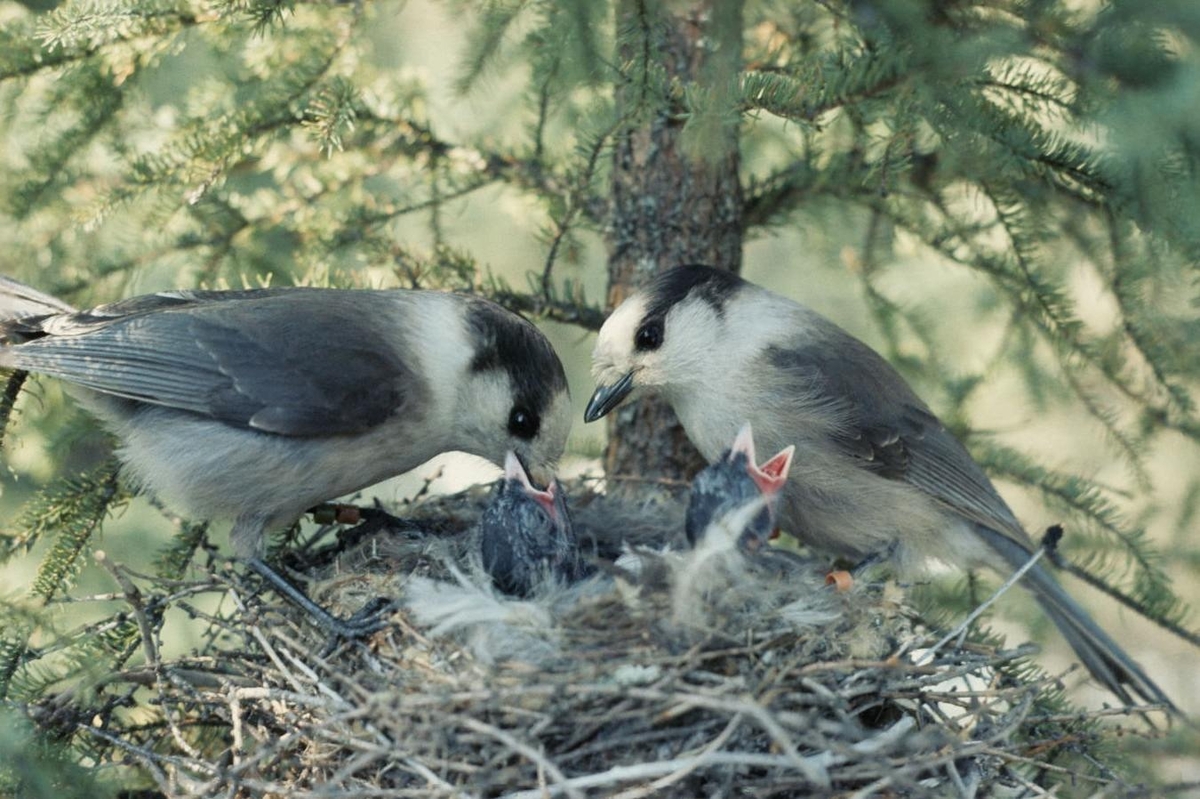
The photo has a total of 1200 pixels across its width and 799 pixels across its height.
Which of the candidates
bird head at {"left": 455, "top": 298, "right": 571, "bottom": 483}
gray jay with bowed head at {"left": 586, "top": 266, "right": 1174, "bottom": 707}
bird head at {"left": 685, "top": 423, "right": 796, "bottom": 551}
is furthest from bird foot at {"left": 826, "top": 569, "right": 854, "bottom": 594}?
bird head at {"left": 455, "top": 298, "right": 571, "bottom": 483}

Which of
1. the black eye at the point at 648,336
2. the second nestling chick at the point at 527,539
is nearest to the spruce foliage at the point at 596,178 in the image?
the black eye at the point at 648,336

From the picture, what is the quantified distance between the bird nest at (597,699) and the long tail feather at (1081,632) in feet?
1.79

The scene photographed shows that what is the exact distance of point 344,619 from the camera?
2904 millimetres

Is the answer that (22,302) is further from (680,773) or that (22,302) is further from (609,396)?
(680,773)

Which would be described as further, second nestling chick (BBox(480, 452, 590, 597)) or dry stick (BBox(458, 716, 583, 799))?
second nestling chick (BBox(480, 452, 590, 597))

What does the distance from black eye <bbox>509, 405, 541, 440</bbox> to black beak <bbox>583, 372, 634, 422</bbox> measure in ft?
0.55

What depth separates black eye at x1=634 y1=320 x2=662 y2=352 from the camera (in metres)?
3.45

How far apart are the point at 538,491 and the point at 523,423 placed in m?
0.33

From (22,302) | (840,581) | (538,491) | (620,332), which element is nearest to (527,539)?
(538,491)

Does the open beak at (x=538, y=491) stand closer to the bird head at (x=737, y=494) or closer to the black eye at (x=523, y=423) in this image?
the black eye at (x=523, y=423)

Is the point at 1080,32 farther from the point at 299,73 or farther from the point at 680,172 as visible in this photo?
the point at 299,73

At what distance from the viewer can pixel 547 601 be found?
9.14ft

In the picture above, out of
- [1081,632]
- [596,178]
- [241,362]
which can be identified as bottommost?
[1081,632]

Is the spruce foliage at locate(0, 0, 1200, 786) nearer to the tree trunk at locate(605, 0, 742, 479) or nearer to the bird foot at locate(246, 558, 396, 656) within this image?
the tree trunk at locate(605, 0, 742, 479)
